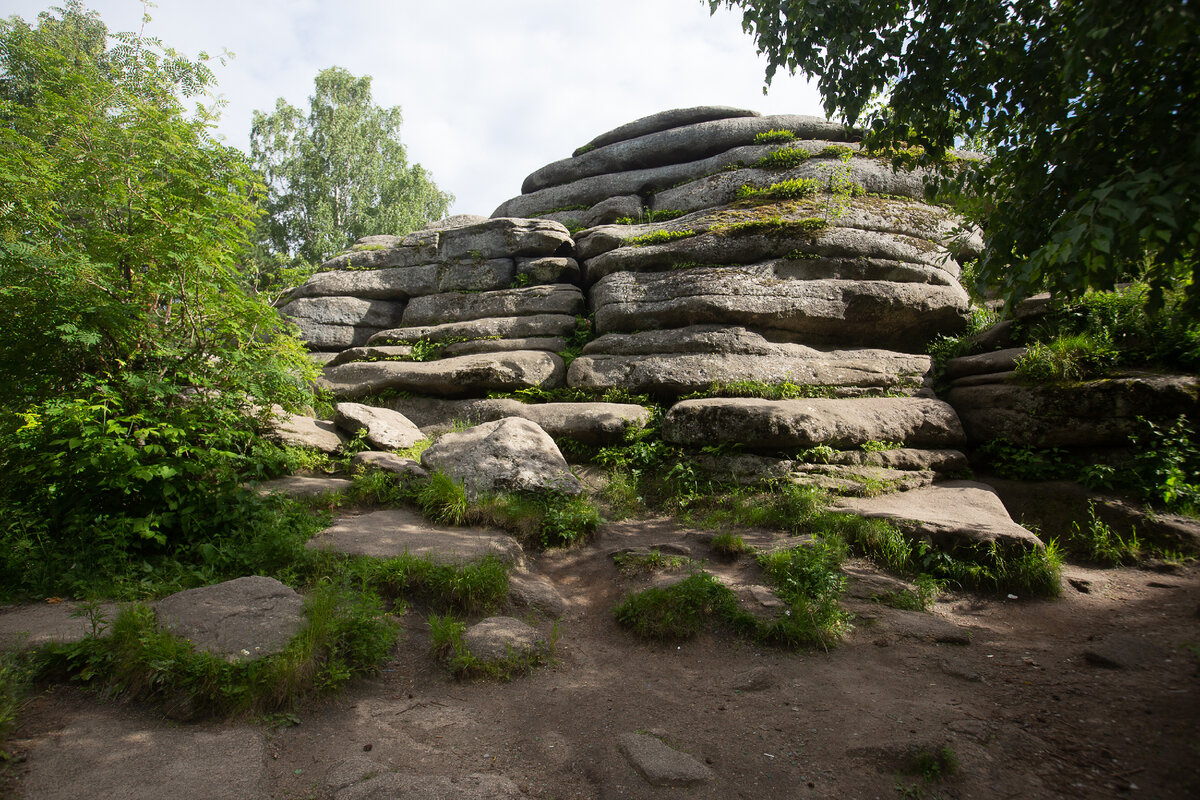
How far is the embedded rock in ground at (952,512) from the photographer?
6.54m

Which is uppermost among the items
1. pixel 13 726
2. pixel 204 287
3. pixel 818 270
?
pixel 818 270

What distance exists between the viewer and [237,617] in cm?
450

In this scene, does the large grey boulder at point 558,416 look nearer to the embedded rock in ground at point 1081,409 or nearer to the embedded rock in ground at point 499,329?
the embedded rock in ground at point 499,329

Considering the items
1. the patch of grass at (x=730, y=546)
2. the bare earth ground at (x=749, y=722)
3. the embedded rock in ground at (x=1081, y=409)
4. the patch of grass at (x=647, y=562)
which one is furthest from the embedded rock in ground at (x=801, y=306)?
the bare earth ground at (x=749, y=722)

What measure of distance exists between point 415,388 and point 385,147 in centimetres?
2619

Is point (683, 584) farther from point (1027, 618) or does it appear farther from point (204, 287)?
point (204, 287)

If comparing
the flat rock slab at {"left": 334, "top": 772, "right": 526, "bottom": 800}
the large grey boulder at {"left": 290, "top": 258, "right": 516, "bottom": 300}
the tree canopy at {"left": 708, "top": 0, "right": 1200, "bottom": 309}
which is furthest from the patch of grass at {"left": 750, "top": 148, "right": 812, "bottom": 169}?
the flat rock slab at {"left": 334, "top": 772, "right": 526, "bottom": 800}

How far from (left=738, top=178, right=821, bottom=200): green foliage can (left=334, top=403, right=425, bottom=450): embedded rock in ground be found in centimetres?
995

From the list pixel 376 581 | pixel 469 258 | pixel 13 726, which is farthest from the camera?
pixel 469 258

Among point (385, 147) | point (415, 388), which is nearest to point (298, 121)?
point (385, 147)

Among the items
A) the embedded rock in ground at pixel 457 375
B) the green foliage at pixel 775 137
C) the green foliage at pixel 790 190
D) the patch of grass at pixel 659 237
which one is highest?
the green foliage at pixel 775 137

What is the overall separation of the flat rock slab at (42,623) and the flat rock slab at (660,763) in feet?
13.7

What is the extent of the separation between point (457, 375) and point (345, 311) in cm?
537

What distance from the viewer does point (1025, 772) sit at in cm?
343
